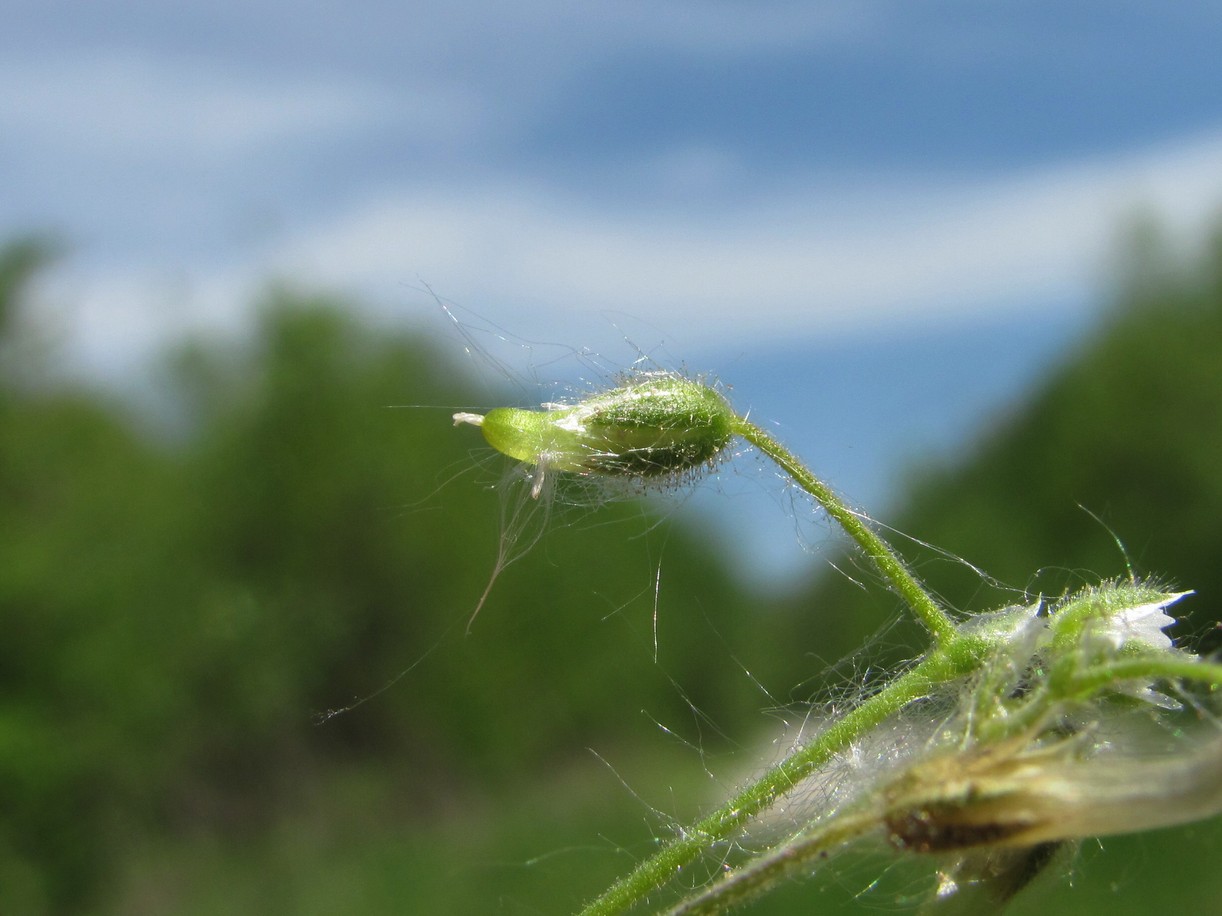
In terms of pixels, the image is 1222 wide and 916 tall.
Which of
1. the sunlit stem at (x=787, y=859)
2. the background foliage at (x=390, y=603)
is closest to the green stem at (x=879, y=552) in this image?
the sunlit stem at (x=787, y=859)

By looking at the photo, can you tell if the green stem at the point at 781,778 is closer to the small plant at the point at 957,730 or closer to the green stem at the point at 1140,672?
the small plant at the point at 957,730

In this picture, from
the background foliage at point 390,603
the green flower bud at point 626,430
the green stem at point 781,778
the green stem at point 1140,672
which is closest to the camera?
the green stem at point 1140,672

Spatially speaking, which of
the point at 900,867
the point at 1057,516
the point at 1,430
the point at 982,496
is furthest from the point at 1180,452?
the point at 900,867

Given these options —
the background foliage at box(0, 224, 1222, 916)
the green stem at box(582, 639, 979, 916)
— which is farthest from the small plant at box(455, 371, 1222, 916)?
the background foliage at box(0, 224, 1222, 916)

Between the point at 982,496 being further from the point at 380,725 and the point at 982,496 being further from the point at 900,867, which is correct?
the point at 900,867

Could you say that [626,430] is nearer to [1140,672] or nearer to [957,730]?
[957,730]

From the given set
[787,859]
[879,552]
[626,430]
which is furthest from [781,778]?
[626,430]

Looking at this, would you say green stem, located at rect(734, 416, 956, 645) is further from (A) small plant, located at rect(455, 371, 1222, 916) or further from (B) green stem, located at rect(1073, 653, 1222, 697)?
(B) green stem, located at rect(1073, 653, 1222, 697)
